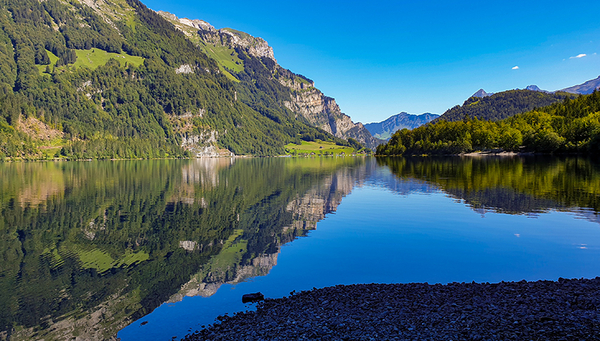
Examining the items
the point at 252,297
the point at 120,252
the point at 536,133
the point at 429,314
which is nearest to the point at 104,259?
the point at 120,252

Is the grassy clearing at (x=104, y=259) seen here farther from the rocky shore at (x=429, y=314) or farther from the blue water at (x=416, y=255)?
the rocky shore at (x=429, y=314)

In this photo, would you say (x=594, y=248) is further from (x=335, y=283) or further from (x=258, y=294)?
(x=258, y=294)

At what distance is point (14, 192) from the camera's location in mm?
50250

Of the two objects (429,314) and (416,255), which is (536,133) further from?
(429,314)

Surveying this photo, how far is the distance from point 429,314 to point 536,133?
564 feet

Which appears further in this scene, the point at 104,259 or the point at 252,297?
the point at 104,259

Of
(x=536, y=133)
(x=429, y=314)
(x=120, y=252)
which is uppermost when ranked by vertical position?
(x=536, y=133)

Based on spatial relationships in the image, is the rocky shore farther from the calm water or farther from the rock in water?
the calm water

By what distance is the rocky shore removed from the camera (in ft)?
32.6

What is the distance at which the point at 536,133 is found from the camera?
486 ft

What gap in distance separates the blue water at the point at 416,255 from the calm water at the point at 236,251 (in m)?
0.09

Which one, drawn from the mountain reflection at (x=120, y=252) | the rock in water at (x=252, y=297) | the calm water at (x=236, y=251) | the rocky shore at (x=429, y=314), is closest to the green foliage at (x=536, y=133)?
the calm water at (x=236, y=251)

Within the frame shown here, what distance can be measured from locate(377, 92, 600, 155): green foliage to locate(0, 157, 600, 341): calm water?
115 metres

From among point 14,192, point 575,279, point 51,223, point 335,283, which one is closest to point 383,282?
point 335,283
